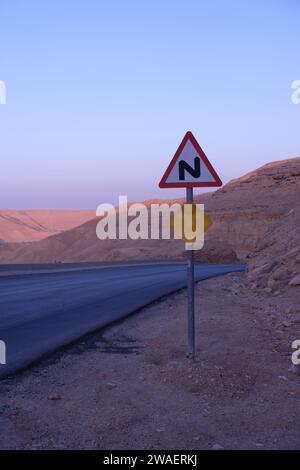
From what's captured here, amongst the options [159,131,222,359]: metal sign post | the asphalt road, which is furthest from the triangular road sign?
the asphalt road

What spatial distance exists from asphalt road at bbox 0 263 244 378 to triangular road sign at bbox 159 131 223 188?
10.1 feet

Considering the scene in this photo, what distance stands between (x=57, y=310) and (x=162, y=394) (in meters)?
7.38

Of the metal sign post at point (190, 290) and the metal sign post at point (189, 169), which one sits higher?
the metal sign post at point (189, 169)

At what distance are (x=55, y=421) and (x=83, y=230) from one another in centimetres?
9055

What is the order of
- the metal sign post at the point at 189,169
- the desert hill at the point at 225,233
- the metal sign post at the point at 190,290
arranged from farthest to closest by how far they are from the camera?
the desert hill at the point at 225,233 → the metal sign post at the point at 190,290 → the metal sign post at the point at 189,169

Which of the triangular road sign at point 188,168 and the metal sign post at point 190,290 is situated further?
the metal sign post at point 190,290

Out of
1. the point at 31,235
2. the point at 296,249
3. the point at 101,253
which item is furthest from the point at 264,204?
the point at 31,235

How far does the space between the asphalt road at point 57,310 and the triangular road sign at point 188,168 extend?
3081 millimetres

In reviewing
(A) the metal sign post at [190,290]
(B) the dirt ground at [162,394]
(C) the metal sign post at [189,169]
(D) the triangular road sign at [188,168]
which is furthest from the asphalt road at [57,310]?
(D) the triangular road sign at [188,168]

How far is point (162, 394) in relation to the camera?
21.6ft

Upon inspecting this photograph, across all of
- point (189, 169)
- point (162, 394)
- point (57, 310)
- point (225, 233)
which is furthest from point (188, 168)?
point (225, 233)

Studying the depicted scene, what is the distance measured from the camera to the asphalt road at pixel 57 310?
931 cm

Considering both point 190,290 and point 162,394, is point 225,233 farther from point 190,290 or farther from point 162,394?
point 162,394

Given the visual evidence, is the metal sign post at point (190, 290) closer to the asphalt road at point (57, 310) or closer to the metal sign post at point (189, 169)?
the metal sign post at point (189, 169)
